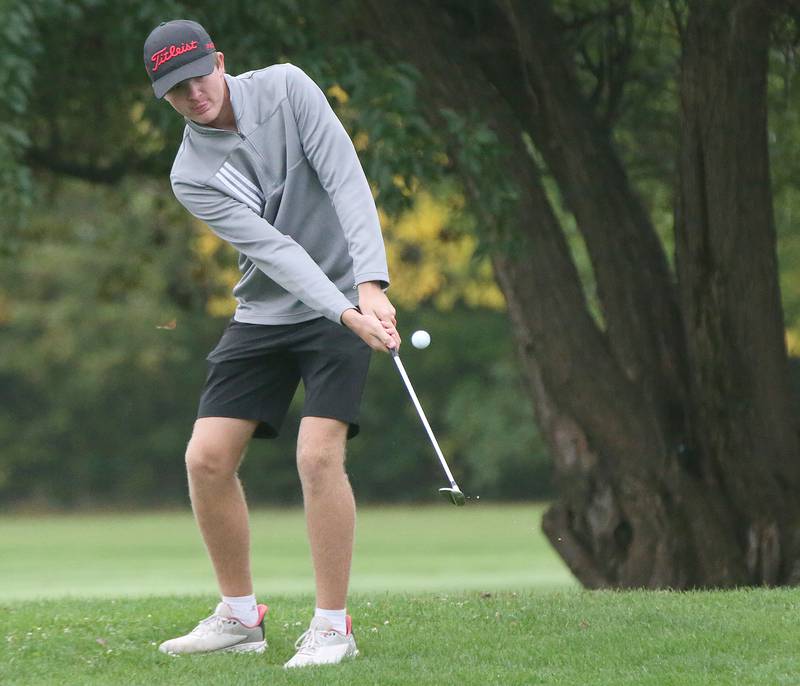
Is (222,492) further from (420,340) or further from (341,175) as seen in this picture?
(341,175)

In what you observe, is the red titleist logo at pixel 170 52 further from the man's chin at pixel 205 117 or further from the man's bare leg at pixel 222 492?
the man's bare leg at pixel 222 492

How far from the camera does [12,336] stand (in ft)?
104

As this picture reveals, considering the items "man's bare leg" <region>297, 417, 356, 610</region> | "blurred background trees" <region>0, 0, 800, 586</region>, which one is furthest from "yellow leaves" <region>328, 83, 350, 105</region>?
"man's bare leg" <region>297, 417, 356, 610</region>

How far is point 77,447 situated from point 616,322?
2307cm

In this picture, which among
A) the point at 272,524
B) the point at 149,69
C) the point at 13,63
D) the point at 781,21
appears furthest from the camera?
the point at 272,524

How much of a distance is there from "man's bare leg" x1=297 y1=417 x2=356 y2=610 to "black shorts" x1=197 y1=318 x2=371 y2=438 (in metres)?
0.06

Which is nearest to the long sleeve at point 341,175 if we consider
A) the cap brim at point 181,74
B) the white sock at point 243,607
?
the cap brim at point 181,74

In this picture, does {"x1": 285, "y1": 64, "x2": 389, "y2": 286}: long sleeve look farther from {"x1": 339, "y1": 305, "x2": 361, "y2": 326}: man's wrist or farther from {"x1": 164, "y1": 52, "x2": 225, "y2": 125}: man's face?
{"x1": 164, "y1": 52, "x2": 225, "y2": 125}: man's face

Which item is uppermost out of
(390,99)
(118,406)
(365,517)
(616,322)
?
(390,99)

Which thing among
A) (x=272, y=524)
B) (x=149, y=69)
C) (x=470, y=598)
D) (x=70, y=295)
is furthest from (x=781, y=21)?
(x=70, y=295)

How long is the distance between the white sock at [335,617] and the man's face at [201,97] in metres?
1.62

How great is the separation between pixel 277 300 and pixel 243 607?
3.46ft

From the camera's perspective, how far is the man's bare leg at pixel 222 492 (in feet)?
17.3

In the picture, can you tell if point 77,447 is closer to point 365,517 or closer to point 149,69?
point 365,517
